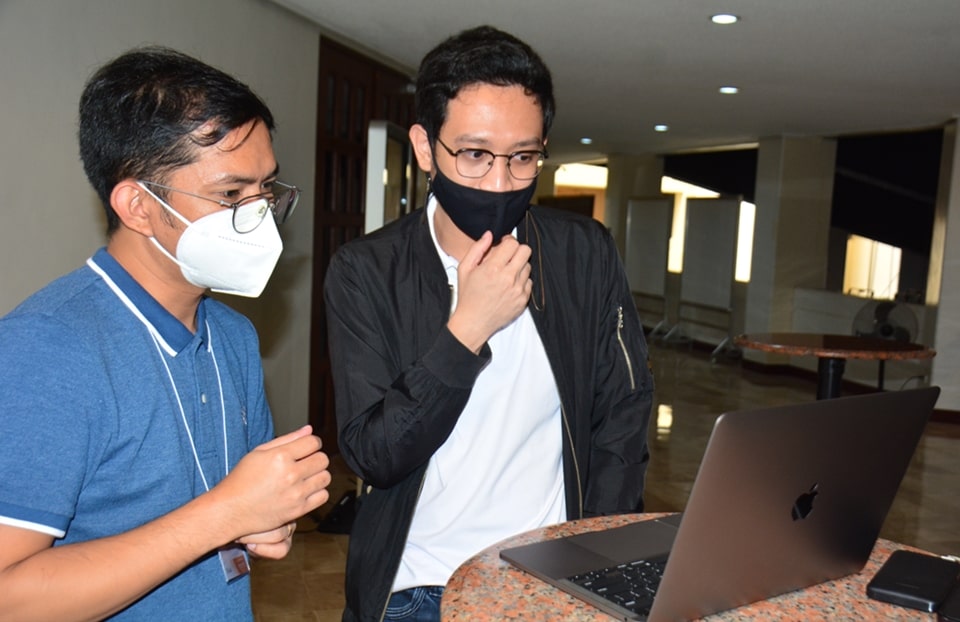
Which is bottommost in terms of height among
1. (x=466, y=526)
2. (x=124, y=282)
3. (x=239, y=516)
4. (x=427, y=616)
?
(x=427, y=616)

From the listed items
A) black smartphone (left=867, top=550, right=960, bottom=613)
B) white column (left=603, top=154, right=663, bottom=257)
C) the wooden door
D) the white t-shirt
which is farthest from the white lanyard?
white column (left=603, top=154, right=663, bottom=257)

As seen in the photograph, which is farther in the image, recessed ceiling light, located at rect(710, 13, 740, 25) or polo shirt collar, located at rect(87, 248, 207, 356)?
recessed ceiling light, located at rect(710, 13, 740, 25)

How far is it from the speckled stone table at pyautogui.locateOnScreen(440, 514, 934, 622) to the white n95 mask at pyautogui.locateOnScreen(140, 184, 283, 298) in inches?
22.7

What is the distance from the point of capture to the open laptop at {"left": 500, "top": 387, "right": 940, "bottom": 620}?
0.88 meters

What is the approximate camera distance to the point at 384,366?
4.38ft

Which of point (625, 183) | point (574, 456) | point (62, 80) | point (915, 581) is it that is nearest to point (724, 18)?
point (62, 80)

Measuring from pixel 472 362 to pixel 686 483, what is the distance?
178 inches

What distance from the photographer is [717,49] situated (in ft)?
18.4

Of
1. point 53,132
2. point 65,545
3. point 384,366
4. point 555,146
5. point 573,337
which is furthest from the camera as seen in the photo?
point 555,146

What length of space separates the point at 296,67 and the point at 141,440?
176 inches

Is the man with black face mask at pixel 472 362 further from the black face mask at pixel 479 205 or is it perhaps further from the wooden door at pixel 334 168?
the wooden door at pixel 334 168

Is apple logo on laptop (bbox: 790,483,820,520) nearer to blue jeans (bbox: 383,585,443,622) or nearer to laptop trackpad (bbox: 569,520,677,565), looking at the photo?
laptop trackpad (bbox: 569,520,677,565)

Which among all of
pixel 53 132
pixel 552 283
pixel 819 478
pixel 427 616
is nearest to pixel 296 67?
pixel 53 132

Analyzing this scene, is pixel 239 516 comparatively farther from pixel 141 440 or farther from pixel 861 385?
pixel 861 385
